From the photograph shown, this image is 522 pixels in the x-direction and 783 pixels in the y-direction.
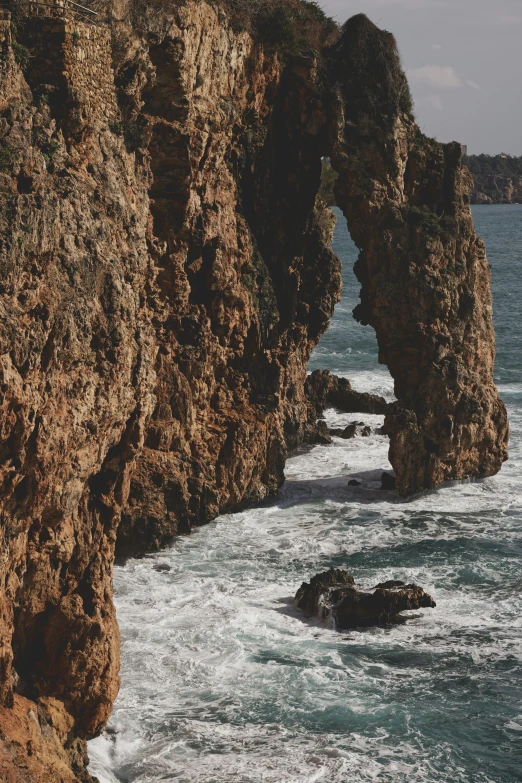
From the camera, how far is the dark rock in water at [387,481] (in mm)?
36656

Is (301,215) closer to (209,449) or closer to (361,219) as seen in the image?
(361,219)

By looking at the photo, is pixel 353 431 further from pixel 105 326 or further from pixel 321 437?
pixel 105 326

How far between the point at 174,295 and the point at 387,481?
1040 cm

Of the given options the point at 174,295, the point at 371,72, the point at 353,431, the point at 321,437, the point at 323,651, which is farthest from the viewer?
the point at 353,431

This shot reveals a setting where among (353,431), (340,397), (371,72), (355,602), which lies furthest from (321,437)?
(355,602)

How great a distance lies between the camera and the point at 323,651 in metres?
24.2

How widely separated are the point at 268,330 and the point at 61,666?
1969cm

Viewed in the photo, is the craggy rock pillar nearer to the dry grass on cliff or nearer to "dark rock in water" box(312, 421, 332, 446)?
the dry grass on cliff

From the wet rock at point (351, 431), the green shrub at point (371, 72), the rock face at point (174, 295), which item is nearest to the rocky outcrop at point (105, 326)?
the rock face at point (174, 295)

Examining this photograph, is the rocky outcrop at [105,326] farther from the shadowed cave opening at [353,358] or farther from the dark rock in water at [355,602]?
the shadowed cave opening at [353,358]

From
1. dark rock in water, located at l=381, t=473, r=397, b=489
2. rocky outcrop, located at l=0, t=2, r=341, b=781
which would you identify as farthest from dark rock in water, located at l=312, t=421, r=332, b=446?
rocky outcrop, located at l=0, t=2, r=341, b=781

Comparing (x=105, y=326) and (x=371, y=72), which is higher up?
(x=371, y=72)

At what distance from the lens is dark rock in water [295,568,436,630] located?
25766 mm

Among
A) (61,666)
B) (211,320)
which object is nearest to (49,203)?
(61,666)
